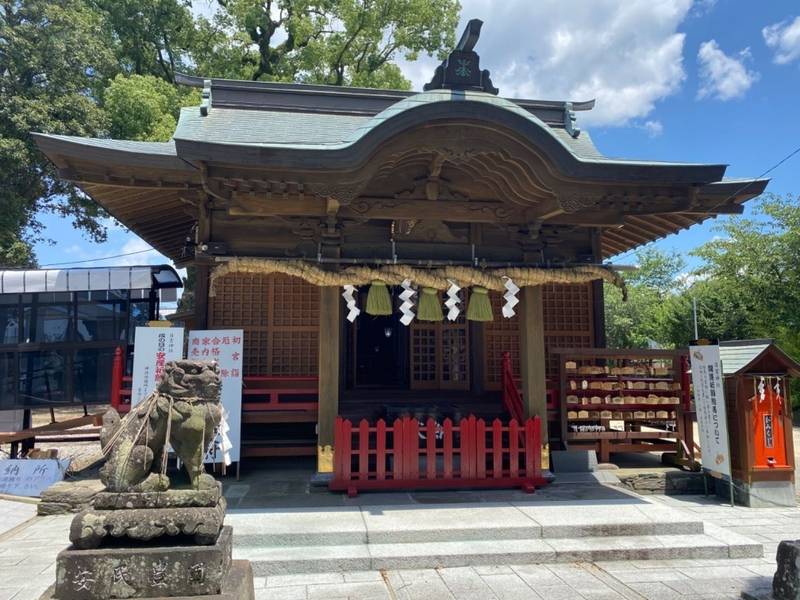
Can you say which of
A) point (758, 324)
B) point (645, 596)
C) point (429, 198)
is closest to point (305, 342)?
point (429, 198)

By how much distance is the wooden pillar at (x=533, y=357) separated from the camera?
750 cm

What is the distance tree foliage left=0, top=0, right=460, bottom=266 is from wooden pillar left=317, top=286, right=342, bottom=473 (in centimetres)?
1326

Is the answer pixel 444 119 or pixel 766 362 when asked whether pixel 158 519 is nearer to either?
pixel 444 119

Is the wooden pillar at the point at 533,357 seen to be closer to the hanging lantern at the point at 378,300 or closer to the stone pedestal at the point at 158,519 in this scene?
the hanging lantern at the point at 378,300

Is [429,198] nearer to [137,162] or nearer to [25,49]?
[137,162]

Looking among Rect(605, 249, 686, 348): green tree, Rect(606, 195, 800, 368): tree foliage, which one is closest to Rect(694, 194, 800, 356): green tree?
Rect(606, 195, 800, 368): tree foliage

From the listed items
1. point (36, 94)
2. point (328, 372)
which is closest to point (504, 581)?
point (328, 372)

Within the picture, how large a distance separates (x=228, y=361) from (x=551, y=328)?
5.58m

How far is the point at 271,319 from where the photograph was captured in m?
8.72

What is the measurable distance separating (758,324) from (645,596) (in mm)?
18581

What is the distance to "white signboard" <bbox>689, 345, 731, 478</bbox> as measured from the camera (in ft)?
23.6

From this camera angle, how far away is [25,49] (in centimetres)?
1728

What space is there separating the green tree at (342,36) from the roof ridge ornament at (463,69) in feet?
50.5

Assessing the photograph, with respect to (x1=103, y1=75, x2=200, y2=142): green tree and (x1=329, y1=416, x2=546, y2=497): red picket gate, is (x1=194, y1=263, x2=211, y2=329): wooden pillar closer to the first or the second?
(x1=329, y1=416, x2=546, y2=497): red picket gate
